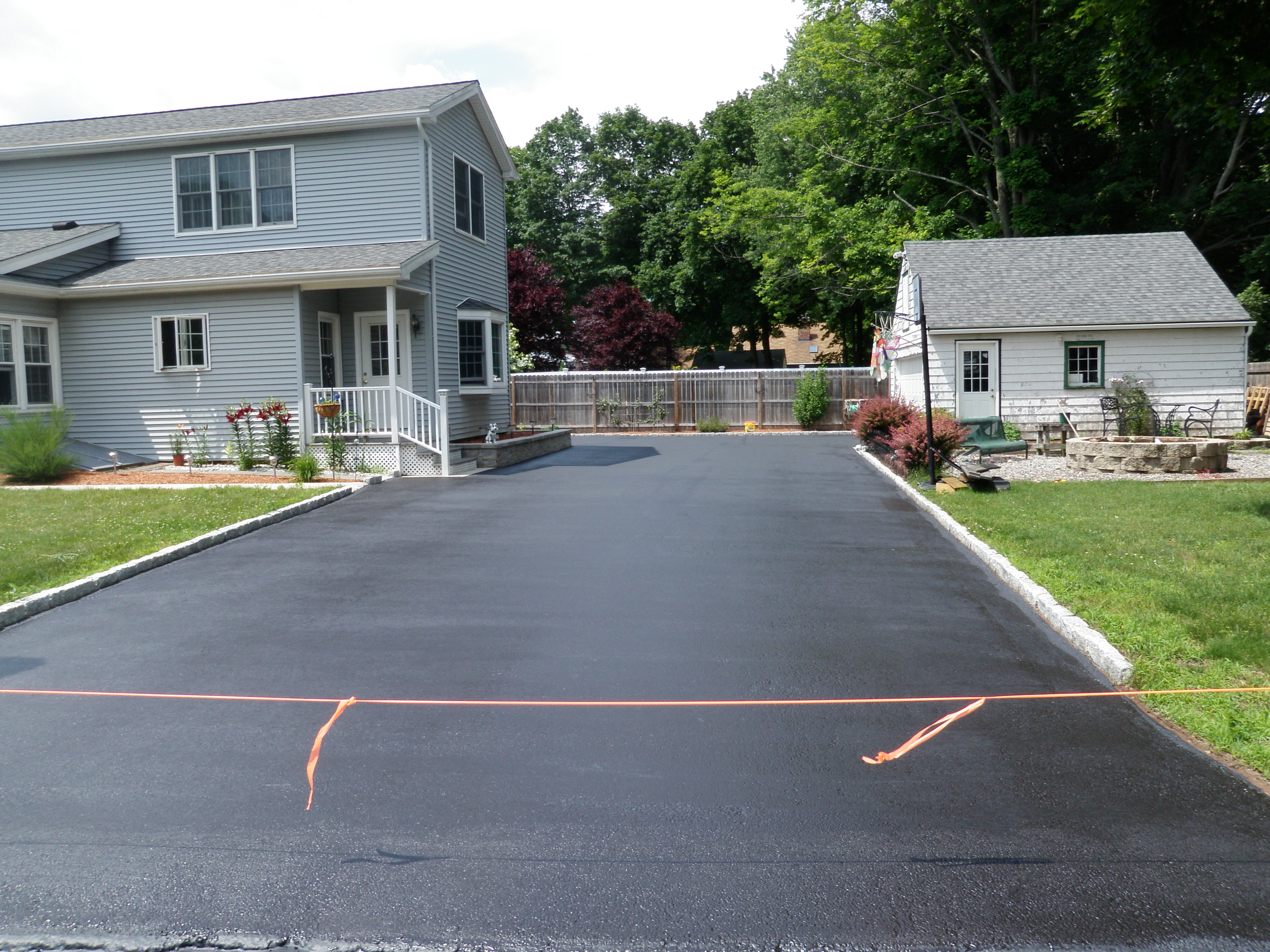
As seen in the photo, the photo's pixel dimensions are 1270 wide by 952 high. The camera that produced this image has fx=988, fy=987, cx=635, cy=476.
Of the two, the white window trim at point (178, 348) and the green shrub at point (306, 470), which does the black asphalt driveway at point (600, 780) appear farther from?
the white window trim at point (178, 348)

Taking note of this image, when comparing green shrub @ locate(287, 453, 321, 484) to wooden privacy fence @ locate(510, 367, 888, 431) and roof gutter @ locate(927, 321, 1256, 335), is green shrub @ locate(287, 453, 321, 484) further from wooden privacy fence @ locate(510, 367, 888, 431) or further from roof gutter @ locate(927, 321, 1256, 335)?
wooden privacy fence @ locate(510, 367, 888, 431)

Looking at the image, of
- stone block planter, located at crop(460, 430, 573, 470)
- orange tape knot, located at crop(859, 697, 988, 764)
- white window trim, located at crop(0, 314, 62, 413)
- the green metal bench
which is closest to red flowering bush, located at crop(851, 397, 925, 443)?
the green metal bench

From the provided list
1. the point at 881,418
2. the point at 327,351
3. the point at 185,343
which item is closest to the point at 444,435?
the point at 327,351

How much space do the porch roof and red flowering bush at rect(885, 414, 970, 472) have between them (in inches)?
331

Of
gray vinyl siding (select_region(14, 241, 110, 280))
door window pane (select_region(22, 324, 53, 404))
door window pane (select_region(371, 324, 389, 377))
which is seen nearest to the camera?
gray vinyl siding (select_region(14, 241, 110, 280))

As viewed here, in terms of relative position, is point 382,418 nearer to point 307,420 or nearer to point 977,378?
point 307,420

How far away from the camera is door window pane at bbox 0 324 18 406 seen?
16500mm

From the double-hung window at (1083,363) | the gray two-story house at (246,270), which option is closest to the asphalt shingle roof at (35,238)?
the gray two-story house at (246,270)

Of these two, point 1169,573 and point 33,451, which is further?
point 33,451

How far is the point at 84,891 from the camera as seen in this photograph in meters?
3.43

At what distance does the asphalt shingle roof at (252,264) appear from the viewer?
53.6 feet

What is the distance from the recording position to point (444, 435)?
16172 millimetres

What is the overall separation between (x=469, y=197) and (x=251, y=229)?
14.2 ft

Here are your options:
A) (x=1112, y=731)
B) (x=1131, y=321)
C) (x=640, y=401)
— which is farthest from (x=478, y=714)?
(x=640, y=401)
